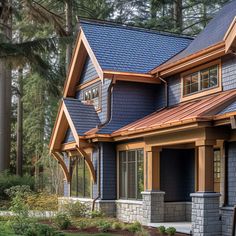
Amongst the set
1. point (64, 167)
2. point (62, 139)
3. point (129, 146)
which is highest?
point (62, 139)

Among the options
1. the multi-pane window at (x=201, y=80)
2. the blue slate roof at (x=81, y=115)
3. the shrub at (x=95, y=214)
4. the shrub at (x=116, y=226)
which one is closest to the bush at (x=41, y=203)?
the shrub at (x=95, y=214)

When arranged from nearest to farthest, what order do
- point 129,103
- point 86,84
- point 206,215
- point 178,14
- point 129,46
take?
point 206,215
point 129,103
point 129,46
point 86,84
point 178,14

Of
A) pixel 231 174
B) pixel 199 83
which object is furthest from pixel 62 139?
pixel 231 174

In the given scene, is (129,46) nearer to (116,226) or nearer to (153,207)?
(153,207)

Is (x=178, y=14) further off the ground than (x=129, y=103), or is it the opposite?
(x=178, y=14)

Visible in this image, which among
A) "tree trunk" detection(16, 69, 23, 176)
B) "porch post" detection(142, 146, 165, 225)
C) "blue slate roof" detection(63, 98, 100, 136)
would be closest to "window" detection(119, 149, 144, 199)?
"porch post" detection(142, 146, 165, 225)

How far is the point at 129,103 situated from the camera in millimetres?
17578

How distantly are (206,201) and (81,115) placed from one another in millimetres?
7550

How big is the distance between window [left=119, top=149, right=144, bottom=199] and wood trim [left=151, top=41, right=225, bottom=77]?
2.92 m

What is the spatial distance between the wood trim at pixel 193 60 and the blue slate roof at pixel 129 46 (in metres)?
1.16

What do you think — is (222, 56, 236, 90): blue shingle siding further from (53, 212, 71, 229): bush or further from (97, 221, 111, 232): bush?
(53, 212, 71, 229): bush

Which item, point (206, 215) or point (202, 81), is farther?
point (202, 81)

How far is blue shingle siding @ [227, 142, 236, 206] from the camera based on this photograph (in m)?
12.7

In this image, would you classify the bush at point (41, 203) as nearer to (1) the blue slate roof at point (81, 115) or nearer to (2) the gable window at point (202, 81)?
(1) the blue slate roof at point (81, 115)
